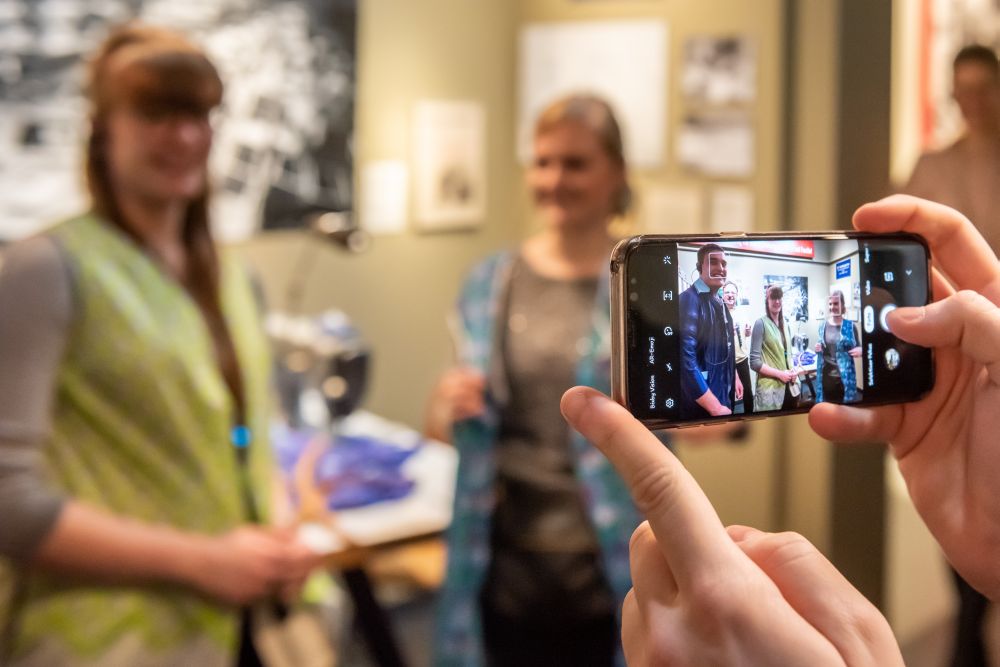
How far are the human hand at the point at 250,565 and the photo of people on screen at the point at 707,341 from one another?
666 millimetres

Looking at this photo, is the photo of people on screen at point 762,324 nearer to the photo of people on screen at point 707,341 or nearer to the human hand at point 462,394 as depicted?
the photo of people on screen at point 707,341

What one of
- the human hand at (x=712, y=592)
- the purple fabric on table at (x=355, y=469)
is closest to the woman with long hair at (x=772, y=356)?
the human hand at (x=712, y=592)

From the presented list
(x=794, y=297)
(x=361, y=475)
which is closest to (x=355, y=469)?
(x=361, y=475)

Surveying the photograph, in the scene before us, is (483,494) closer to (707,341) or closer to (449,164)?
(707,341)

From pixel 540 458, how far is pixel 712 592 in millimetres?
917

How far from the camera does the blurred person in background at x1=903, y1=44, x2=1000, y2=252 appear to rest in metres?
0.53

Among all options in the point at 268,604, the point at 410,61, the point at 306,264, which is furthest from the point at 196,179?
the point at 410,61

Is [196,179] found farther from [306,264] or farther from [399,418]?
[399,418]

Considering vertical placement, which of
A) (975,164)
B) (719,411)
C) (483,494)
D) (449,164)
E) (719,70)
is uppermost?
(719,70)

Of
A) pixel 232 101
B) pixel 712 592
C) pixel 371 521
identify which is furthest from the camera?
pixel 232 101

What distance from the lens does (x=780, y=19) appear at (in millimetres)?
2160

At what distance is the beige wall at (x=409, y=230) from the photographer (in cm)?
231

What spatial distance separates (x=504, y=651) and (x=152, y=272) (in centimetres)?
76

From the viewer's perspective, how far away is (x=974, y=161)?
1.75 ft
